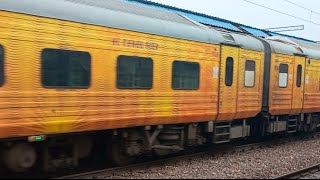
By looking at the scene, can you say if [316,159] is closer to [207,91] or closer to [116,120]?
[207,91]

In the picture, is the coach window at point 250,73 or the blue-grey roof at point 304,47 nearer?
the coach window at point 250,73

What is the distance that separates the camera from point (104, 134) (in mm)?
9031

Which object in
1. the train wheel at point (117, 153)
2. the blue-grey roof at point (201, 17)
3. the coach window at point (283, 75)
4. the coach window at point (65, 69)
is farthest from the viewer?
the blue-grey roof at point (201, 17)

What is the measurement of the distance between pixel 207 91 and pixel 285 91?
176 inches

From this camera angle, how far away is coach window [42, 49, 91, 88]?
742 cm

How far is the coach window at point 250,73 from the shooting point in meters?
12.4

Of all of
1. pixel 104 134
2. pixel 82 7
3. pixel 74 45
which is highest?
pixel 82 7

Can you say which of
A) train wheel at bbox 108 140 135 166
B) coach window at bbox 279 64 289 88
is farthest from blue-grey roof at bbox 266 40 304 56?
train wheel at bbox 108 140 135 166

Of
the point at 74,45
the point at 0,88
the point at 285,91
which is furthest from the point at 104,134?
the point at 285,91

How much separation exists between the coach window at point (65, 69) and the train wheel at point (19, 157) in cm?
109

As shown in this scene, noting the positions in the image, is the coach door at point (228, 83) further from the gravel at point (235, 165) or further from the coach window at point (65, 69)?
the coach window at point (65, 69)

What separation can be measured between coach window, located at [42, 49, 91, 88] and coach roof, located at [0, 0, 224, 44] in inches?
24.1

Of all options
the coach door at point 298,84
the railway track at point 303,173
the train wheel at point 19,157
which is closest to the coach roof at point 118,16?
the train wheel at point 19,157

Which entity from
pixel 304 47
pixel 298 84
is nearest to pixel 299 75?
pixel 298 84
